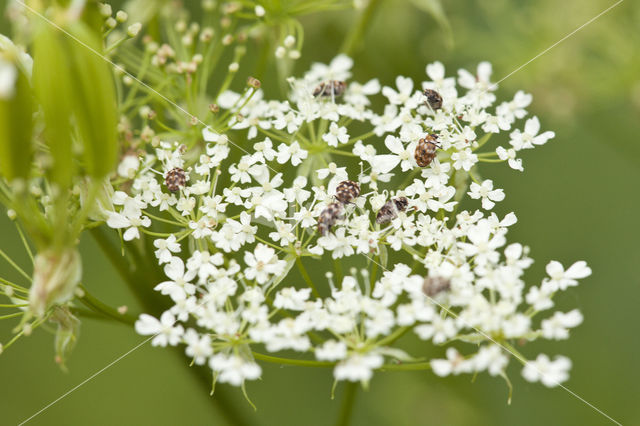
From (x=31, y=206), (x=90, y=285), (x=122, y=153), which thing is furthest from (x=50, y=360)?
(x=31, y=206)

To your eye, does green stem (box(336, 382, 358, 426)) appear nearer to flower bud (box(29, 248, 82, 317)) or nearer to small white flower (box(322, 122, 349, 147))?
small white flower (box(322, 122, 349, 147))

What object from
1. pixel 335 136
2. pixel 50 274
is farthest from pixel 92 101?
pixel 335 136

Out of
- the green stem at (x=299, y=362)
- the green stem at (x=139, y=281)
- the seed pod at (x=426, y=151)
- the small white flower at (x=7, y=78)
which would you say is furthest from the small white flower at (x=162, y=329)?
the seed pod at (x=426, y=151)

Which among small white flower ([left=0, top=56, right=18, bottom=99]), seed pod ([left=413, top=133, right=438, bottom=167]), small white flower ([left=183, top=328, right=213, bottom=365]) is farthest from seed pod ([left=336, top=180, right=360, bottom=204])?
small white flower ([left=0, top=56, right=18, bottom=99])

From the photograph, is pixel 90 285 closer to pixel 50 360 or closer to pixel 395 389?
pixel 50 360

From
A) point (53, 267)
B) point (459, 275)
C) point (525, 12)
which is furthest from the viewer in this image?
point (525, 12)

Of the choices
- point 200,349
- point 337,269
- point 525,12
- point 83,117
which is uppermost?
point 525,12

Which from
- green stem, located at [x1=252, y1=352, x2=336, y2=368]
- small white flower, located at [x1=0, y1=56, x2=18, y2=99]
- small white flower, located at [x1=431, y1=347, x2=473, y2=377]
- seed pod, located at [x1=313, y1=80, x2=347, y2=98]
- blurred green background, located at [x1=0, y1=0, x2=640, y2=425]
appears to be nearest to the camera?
small white flower, located at [x1=0, y1=56, x2=18, y2=99]
